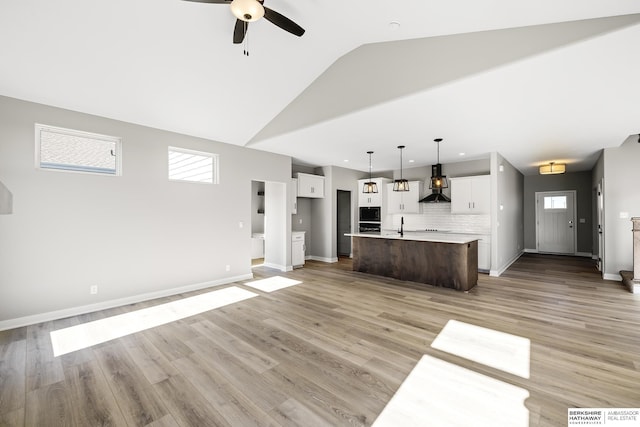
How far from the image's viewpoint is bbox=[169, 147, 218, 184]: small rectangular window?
16.2ft

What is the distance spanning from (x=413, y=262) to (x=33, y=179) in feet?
19.6

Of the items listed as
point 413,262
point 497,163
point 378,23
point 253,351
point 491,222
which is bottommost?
point 253,351

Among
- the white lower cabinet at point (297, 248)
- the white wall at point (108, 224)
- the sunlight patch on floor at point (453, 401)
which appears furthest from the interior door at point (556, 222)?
the white wall at point (108, 224)

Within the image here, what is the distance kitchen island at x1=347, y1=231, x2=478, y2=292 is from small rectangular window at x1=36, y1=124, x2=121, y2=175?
190 inches

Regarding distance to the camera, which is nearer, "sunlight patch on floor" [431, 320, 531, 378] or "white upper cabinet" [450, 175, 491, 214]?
"sunlight patch on floor" [431, 320, 531, 378]

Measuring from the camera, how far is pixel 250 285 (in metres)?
5.33

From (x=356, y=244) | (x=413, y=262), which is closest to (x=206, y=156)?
(x=356, y=244)

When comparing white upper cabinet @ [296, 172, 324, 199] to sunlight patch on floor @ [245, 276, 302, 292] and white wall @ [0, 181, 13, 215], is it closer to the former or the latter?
sunlight patch on floor @ [245, 276, 302, 292]

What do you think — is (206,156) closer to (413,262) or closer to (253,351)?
(253,351)

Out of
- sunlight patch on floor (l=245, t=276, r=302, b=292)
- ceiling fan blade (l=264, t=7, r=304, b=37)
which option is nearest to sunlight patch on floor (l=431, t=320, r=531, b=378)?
sunlight patch on floor (l=245, t=276, r=302, b=292)

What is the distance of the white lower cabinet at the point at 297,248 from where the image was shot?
692cm

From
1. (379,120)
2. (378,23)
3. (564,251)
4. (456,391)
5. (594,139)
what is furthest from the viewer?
(564,251)

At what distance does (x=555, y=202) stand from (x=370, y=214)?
6.37 metres

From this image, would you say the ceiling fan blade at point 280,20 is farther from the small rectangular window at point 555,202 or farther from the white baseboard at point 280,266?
the small rectangular window at point 555,202
